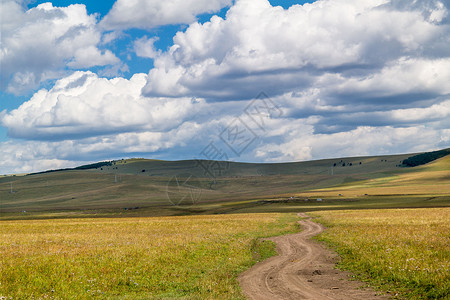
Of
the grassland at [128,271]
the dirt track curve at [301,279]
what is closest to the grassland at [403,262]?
the dirt track curve at [301,279]

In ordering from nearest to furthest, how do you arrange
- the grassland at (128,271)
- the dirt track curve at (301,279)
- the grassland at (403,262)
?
1. the grassland at (403,262)
2. the dirt track curve at (301,279)
3. the grassland at (128,271)

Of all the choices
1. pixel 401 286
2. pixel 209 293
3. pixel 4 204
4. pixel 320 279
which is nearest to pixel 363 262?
pixel 320 279

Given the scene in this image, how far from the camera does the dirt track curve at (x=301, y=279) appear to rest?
54.1 ft

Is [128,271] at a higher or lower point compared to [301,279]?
higher

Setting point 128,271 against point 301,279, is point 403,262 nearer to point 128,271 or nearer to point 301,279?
point 301,279

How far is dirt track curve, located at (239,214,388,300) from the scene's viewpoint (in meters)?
16.5

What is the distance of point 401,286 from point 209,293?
24.2 ft

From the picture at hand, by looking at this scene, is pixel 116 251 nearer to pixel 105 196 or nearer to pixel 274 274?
pixel 274 274

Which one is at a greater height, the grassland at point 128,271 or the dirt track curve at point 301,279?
the grassland at point 128,271

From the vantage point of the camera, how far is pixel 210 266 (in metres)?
23.6

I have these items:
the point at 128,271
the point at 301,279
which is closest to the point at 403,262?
the point at 301,279

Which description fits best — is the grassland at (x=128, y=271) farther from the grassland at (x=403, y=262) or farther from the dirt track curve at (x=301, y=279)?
the grassland at (x=403, y=262)

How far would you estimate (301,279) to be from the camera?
19531mm

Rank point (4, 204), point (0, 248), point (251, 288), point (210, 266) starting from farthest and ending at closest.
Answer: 1. point (4, 204)
2. point (0, 248)
3. point (210, 266)
4. point (251, 288)
